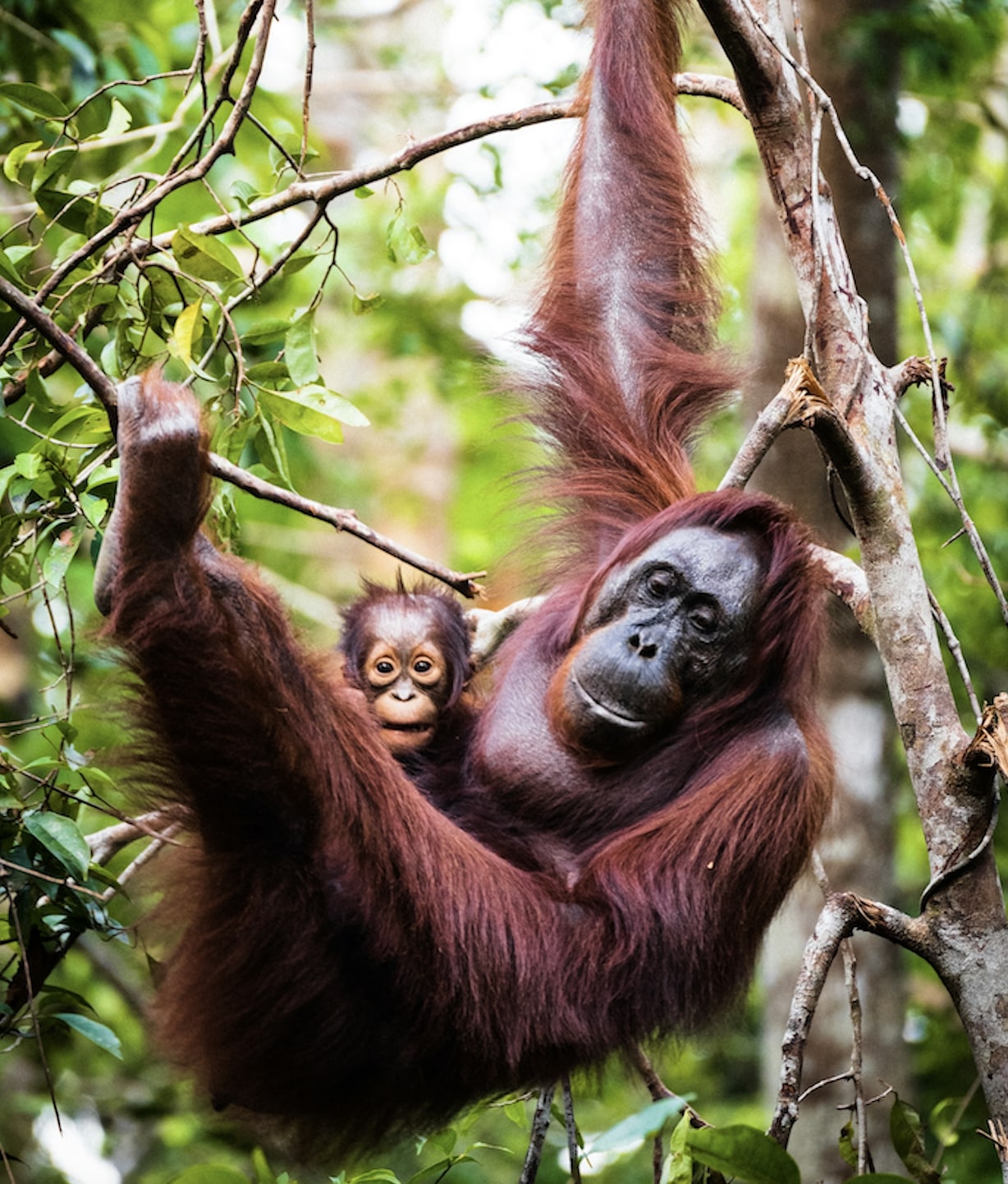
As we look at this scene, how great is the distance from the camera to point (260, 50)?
281cm

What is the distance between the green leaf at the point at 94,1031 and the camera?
2.87m

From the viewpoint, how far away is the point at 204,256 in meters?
2.92

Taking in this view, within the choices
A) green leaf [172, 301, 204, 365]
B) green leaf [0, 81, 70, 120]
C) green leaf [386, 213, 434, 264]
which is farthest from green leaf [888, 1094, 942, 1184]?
green leaf [0, 81, 70, 120]

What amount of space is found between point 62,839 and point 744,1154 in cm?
134

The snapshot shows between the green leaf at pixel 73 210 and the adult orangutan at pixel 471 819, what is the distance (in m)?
0.63

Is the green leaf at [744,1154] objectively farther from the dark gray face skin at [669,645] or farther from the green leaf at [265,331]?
the green leaf at [265,331]

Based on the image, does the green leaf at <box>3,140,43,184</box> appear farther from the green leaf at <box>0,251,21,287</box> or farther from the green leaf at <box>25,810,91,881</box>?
the green leaf at <box>25,810,91,881</box>

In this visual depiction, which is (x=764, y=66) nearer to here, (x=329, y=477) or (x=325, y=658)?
(x=325, y=658)

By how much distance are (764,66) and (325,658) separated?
5.13ft

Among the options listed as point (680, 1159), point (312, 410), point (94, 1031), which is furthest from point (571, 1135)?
point (312, 410)

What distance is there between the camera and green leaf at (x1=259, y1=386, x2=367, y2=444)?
301cm

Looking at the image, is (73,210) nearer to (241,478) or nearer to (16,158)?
(16,158)

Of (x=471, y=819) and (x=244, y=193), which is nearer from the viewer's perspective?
(x=244, y=193)

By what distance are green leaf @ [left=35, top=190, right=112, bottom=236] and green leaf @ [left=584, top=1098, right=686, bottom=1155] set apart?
2146 millimetres
